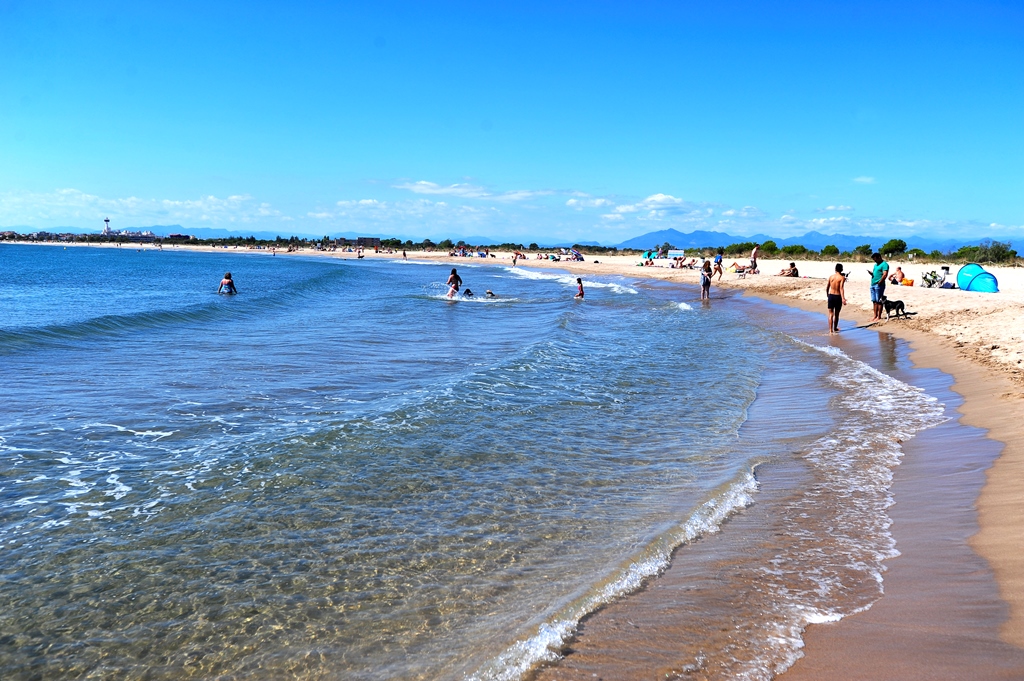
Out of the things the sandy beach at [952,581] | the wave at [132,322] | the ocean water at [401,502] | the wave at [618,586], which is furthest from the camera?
the wave at [132,322]

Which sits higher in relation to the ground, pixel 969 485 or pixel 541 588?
pixel 969 485

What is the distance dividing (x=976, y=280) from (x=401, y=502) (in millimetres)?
25889

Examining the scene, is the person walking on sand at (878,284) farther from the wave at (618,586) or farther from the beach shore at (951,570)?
the wave at (618,586)

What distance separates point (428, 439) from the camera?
336 inches

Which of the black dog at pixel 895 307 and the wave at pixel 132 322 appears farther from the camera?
the black dog at pixel 895 307

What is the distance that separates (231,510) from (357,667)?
2980 mm

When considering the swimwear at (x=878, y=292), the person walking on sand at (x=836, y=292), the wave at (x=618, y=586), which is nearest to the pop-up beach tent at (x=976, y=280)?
the swimwear at (x=878, y=292)

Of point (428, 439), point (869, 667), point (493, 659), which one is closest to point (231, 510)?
point (428, 439)

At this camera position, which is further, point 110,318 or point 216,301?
point 216,301

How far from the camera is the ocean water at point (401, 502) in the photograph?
416cm

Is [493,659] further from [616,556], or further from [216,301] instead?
[216,301]

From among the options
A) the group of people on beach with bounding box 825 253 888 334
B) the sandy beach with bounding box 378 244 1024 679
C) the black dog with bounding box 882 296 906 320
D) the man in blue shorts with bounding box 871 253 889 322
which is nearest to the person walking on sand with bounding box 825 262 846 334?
the group of people on beach with bounding box 825 253 888 334

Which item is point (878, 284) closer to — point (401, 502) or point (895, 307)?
point (895, 307)

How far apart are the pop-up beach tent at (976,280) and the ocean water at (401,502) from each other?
13.2 meters
